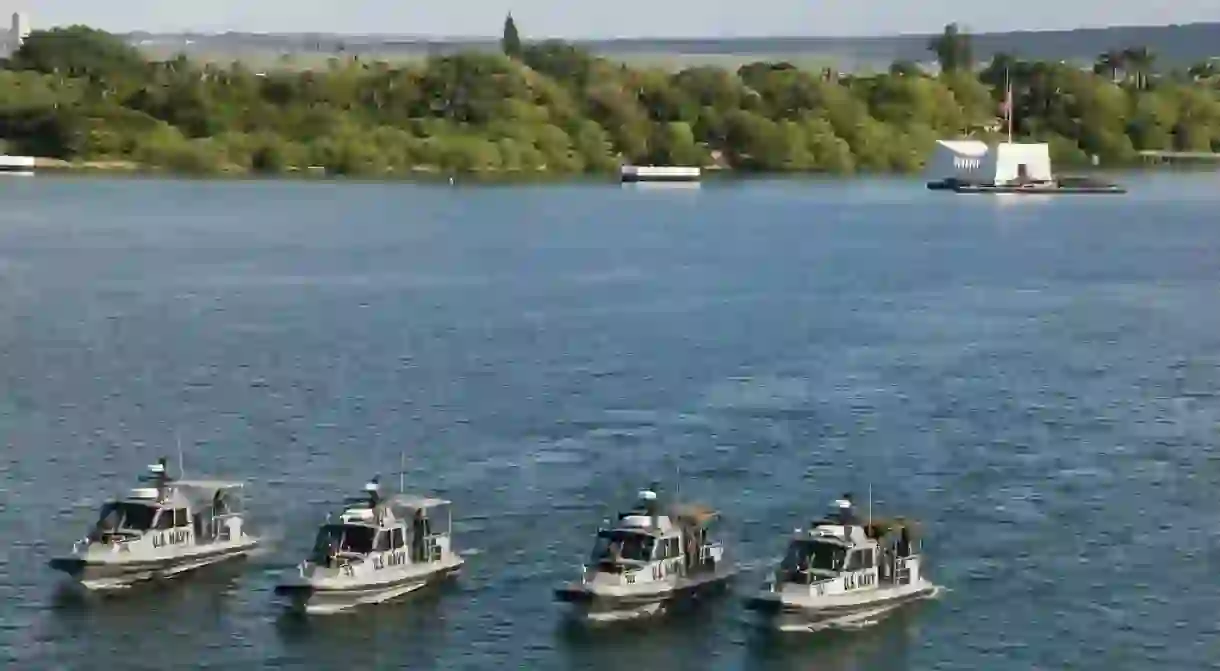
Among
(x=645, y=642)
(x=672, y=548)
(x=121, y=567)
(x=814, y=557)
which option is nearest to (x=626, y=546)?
(x=672, y=548)

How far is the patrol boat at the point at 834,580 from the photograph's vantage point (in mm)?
46750

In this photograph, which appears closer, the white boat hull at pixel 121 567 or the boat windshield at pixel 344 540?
the boat windshield at pixel 344 540

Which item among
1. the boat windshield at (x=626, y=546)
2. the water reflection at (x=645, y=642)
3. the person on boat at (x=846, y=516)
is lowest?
the water reflection at (x=645, y=642)

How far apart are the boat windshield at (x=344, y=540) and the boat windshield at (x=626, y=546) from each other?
465 cm

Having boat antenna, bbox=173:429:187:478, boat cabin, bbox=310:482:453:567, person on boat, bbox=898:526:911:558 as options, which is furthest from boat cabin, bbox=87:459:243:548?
person on boat, bbox=898:526:911:558

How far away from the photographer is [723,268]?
133 metres

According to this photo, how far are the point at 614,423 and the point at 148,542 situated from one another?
945 inches

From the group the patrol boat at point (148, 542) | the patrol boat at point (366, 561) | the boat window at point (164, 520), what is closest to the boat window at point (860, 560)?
the patrol boat at point (366, 561)

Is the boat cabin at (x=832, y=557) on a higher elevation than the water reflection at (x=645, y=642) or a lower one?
higher

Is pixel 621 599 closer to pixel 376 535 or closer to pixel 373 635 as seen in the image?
pixel 373 635

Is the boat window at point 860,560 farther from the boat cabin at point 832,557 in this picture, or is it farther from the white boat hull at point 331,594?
the white boat hull at point 331,594

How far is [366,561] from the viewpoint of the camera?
157 feet

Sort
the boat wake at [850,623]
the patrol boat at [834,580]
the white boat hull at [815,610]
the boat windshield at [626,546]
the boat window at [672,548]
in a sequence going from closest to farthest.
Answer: the white boat hull at [815,610]
the patrol boat at [834,580]
the boat wake at [850,623]
the boat windshield at [626,546]
the boat window at [672,548]

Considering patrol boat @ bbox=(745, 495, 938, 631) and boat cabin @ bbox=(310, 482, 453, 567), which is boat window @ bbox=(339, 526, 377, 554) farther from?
patrol boat @ bbox=(745, 495, 938, 631)
